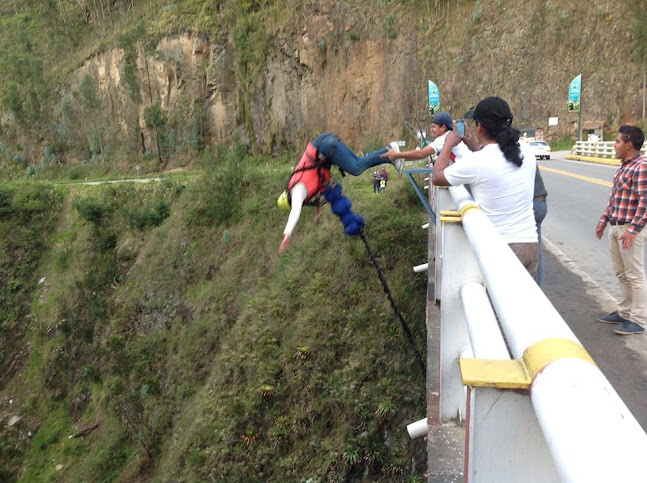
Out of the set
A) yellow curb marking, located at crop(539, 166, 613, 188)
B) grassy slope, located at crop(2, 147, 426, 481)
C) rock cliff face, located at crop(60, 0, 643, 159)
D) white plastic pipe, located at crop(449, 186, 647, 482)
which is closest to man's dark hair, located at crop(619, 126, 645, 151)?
grassy slope, located at crop(2, 147, 426, 481)

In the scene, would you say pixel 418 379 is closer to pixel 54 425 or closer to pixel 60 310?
pixel 54 425

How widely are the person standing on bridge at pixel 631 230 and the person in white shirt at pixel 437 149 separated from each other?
1.53 m

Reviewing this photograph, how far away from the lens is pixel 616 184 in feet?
18.0

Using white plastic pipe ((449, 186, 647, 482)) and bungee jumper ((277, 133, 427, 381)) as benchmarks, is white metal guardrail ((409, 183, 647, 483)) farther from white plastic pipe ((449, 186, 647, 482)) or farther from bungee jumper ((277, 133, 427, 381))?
bungee jumper ((277, 133, 427, 381))

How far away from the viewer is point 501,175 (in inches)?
150

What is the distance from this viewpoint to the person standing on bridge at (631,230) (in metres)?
5.09

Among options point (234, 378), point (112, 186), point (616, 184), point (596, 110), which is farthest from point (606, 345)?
point (596, 110)

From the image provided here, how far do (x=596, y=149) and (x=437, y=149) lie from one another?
85.8ft

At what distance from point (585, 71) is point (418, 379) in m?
34.9

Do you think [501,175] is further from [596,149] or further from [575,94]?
[575,94]

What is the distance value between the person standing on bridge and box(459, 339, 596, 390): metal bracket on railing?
4.36 meters

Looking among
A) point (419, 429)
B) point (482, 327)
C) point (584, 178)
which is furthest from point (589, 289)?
point (584, 178)

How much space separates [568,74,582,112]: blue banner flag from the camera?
1348 inches

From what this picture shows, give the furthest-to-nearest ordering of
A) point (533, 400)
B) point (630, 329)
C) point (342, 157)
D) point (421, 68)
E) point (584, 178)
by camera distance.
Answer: point (421, 68) < point (584, 178) < point (342, 157) < point (630, 329) < point (533, 400)
